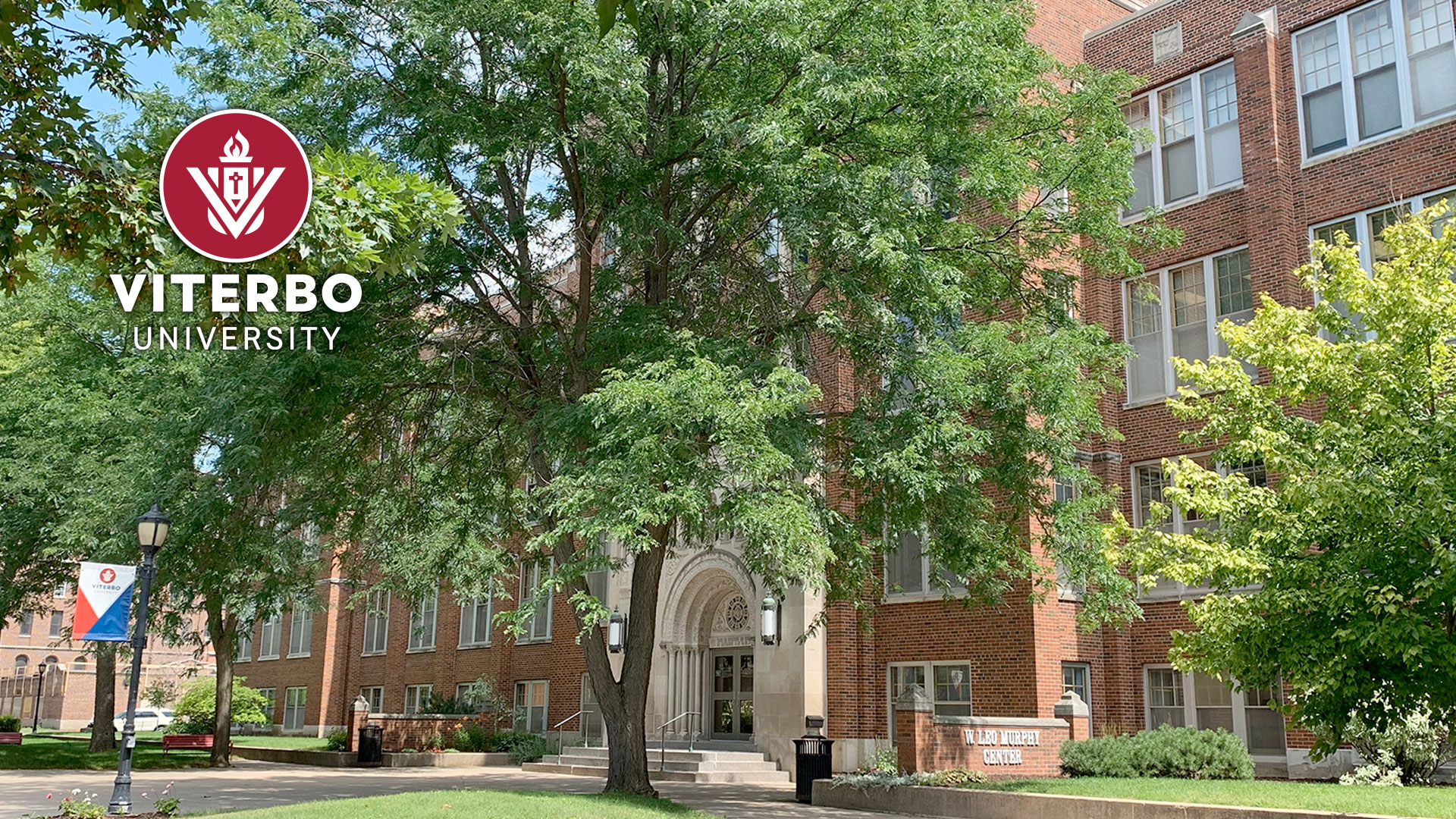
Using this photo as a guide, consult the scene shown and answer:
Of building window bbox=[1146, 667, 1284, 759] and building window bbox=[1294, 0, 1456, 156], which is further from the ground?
building window bbox=[1294, 0, 1456, 156]

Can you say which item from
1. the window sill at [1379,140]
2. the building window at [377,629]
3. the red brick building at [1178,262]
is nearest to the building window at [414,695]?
the building window at [377,629]

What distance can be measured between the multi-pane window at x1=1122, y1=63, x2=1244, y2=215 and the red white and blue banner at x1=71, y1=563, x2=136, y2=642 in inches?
715

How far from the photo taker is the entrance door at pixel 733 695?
28.7 m

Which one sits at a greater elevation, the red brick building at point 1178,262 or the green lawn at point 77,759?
the red brick building at point 1178,262

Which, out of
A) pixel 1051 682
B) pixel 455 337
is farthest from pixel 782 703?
pixel 455 337

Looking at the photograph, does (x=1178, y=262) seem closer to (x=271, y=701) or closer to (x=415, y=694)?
(x=415, y=694)

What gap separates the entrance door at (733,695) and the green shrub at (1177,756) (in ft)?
34.5

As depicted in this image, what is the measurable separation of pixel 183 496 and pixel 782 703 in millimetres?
13383

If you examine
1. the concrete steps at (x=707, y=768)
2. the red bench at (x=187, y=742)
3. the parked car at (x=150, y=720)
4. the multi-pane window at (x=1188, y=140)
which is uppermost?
the multi-pane window at (x=1188, y=140)

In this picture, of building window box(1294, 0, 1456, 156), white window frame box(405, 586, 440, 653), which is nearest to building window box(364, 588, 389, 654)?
white window frame box(405, 586, 440, 653)

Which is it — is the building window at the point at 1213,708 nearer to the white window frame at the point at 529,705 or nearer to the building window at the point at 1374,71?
the building window at the point at 1374,71

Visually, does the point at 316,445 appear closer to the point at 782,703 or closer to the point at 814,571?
the point at 814,571

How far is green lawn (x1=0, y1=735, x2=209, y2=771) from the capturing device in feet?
88.9

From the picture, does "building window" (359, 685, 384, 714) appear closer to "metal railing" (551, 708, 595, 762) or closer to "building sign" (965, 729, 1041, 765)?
"metal railing" (551, 708, 595, 762)
